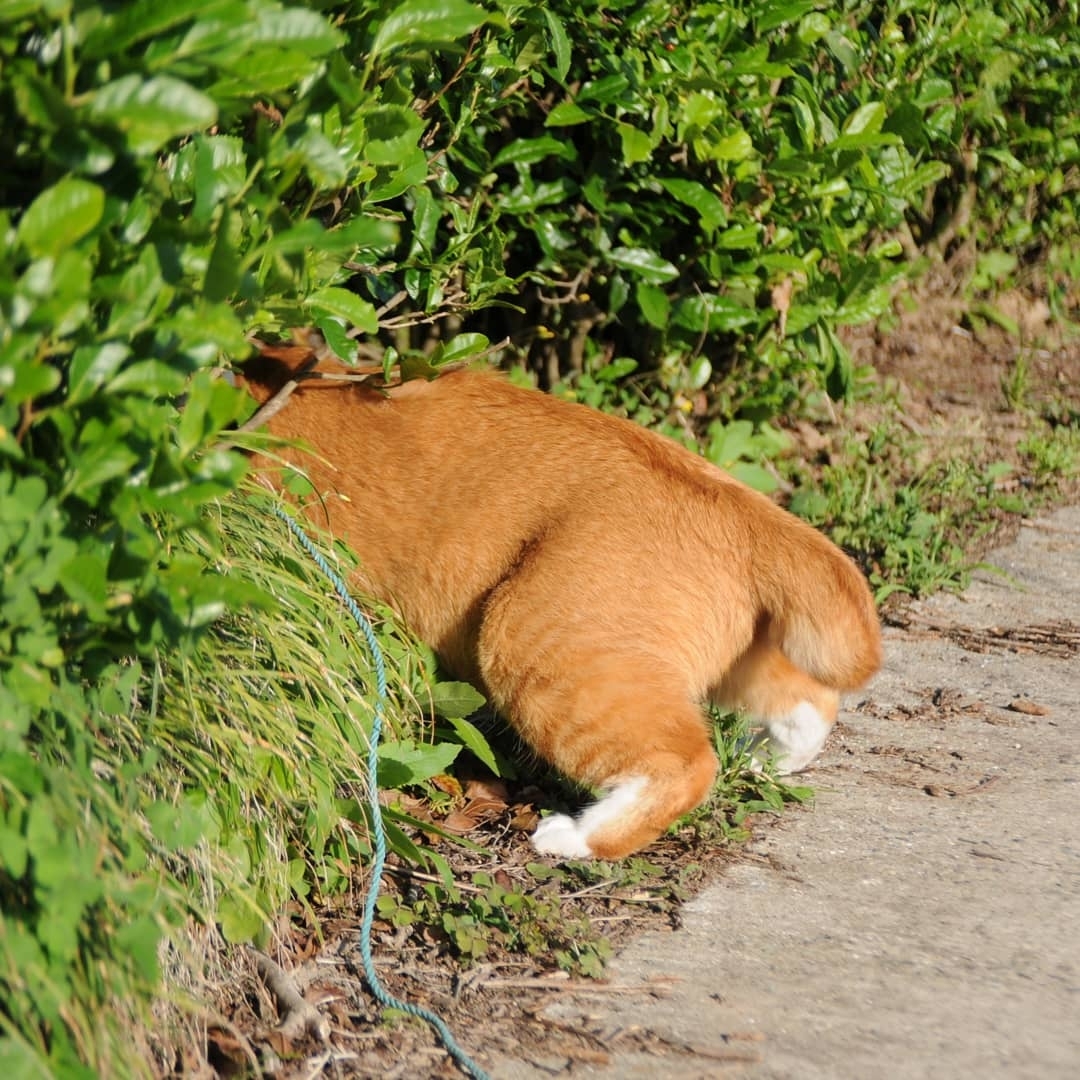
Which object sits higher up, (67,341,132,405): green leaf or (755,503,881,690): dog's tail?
(67,341,132,405): green leaf

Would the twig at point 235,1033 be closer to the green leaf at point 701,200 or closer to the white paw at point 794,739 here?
the white paw at point 794,739

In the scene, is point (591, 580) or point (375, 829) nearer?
point (375, 829)

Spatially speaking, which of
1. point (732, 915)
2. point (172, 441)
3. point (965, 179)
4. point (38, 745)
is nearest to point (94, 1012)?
point (38, 745)

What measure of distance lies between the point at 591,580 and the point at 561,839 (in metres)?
0.63

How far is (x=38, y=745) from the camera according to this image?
230 centimetres

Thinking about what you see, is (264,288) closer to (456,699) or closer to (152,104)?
(152,104)

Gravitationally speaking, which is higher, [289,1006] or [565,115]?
[565,115]

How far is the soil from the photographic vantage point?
8.19 feet

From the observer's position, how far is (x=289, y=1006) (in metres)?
2.60

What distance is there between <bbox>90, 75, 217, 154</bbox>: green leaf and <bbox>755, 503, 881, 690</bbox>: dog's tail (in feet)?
6.56

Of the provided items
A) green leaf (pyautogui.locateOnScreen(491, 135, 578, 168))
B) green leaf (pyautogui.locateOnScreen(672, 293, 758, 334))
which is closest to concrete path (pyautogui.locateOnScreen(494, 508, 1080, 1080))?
green leaf (pyautogui.locateOnScreen(672, 293, 758, 334))

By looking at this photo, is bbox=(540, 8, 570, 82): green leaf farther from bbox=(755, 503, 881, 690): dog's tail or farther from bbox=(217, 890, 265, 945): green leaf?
bbox=(217, 890, 265, 945): green leaf

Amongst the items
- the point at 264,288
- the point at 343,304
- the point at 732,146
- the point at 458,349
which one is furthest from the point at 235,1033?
the point at 732,146

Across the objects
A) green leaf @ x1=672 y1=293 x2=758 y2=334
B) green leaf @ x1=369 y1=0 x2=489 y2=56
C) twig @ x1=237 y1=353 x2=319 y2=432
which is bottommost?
green leaf @ x1=672 y1=293 x2=758 y2=334
